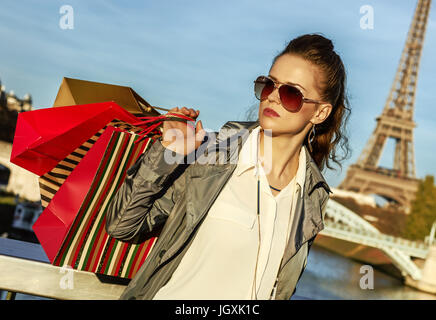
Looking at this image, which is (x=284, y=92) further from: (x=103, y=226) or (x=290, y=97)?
(x=103, y=226)

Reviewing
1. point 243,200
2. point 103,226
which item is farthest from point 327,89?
point 103,226

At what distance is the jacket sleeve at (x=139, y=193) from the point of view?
1.21 metres

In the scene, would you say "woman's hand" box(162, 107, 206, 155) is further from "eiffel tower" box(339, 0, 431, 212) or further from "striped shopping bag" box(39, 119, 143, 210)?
"eiffel tower" box(339, 0, 431, 212)

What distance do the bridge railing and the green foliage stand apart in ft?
94.1

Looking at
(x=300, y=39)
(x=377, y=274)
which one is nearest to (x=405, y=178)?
(x=377, y=274)

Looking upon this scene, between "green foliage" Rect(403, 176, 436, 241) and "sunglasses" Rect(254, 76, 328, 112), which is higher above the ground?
"sunglasses" Rect(254, 76, 328, 112)

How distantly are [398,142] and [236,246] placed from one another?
31646 mm

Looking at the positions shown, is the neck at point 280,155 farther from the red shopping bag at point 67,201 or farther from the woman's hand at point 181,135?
the red shopping bag at point 67,201

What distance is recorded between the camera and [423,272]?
22.5 metres

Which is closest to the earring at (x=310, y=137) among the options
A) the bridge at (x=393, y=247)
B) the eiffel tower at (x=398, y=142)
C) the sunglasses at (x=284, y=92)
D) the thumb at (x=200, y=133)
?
Result: the sunglasses at (x=284, y=92)

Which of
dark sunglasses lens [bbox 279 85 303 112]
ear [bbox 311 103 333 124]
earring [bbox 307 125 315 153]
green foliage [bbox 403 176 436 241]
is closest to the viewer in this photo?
dark sunglasses lens [bbox 279 85 303 112]

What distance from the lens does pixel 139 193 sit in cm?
121

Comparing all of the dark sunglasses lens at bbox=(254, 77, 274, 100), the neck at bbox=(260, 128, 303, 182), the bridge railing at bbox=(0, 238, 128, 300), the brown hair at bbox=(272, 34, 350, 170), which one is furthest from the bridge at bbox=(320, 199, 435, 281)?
the bridge railing at bbox=(0, 238, 128, 300)

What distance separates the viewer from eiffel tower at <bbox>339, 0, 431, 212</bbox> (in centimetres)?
2858
